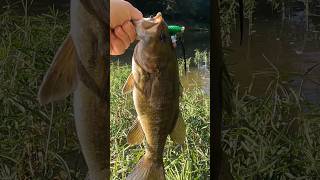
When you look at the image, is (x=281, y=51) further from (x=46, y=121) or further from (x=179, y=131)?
(x=46, y=121)

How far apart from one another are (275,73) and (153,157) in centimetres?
57

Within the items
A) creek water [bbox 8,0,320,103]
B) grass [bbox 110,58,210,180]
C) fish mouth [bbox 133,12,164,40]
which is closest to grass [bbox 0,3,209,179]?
grass [bbox 110,58,210,180]

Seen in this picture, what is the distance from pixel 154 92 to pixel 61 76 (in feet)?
0.72

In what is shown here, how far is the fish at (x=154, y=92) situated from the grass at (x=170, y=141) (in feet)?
0.17

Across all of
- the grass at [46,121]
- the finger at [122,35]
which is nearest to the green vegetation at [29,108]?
the grass at [46,121]

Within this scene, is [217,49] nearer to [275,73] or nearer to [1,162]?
[275,73]

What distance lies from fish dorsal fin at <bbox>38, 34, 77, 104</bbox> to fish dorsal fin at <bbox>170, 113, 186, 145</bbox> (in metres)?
0.28

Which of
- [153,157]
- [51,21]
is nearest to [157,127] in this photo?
[153,157]

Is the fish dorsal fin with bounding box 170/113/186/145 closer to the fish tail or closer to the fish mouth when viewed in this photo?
the fish tail

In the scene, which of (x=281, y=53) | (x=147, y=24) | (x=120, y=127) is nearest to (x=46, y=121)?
(x=120, y=127)

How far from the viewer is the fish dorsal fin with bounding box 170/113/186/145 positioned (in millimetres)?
1096

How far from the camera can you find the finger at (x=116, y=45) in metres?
1.05

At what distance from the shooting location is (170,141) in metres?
1.15

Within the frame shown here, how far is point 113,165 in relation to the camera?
1264 millimetres
